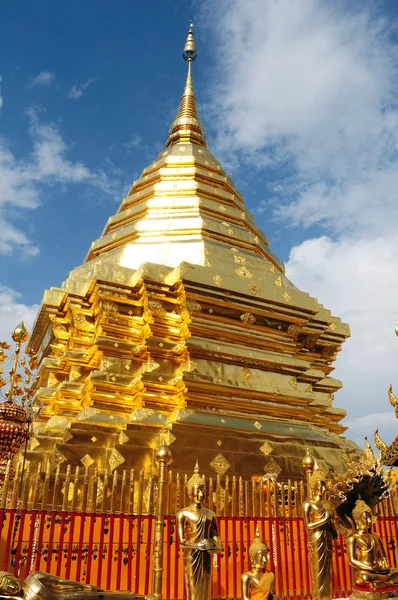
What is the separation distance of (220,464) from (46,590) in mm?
4894

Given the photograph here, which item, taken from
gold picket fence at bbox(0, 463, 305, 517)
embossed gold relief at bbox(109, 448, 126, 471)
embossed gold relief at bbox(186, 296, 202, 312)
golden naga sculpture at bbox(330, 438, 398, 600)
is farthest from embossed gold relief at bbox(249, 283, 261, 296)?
golden naga sculpture at bbox(330, 438, 398, 600)

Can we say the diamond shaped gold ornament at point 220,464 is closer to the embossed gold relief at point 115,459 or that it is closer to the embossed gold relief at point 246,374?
the embossed gold relief at point 115,459

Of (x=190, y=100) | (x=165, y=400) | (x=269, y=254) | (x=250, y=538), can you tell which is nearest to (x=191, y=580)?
(x=250, y=538)

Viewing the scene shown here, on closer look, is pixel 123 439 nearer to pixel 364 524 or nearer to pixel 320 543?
pixel 320 543

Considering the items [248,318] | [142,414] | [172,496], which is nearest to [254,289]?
[248,318]

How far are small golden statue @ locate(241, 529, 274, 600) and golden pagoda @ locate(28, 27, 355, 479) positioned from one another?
131 inches

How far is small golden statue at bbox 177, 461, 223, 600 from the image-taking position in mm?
5387

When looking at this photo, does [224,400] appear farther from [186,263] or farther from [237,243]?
[237,243]

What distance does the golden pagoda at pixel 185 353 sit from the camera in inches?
346

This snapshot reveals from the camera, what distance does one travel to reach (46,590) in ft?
13.3

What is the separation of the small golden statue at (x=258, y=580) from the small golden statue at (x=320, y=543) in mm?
1106

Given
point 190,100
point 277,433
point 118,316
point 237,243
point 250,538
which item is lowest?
point 250,538

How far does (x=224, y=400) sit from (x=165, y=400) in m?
1.08

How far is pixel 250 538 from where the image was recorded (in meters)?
6.64
